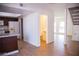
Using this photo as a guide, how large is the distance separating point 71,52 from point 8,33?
128 centimetres

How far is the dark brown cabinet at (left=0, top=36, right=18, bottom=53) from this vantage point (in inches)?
70.9

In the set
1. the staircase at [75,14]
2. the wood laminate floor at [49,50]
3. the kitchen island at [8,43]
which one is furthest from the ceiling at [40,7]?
the wood laminate floor at [49,50]

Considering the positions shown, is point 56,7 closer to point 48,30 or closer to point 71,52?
point 48,30

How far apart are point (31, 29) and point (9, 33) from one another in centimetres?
44

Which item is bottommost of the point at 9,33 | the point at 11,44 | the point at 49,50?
the point at 49,50

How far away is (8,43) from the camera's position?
1.86 m

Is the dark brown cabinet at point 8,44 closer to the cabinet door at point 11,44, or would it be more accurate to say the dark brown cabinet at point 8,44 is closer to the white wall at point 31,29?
the cabinet door at point 11,44

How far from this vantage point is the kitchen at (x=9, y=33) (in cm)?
176

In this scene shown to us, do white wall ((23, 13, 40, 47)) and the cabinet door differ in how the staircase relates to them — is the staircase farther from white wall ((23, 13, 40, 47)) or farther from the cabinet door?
the cabinet door

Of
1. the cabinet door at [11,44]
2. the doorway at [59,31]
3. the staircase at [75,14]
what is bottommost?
the cabinet door at [11,44]

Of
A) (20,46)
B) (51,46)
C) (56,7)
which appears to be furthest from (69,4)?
(20,46)

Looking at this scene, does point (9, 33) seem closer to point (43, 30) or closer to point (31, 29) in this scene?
point (31, 29)

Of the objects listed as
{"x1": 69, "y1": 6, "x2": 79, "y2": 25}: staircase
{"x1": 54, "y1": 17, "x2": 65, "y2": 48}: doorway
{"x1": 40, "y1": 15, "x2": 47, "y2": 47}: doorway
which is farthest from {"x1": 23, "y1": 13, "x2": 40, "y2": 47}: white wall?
{"x1": 69, "y1": 6, "x2": 79, "y2": 25}: staircase

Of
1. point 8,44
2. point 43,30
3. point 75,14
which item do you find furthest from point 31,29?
point 75,14
